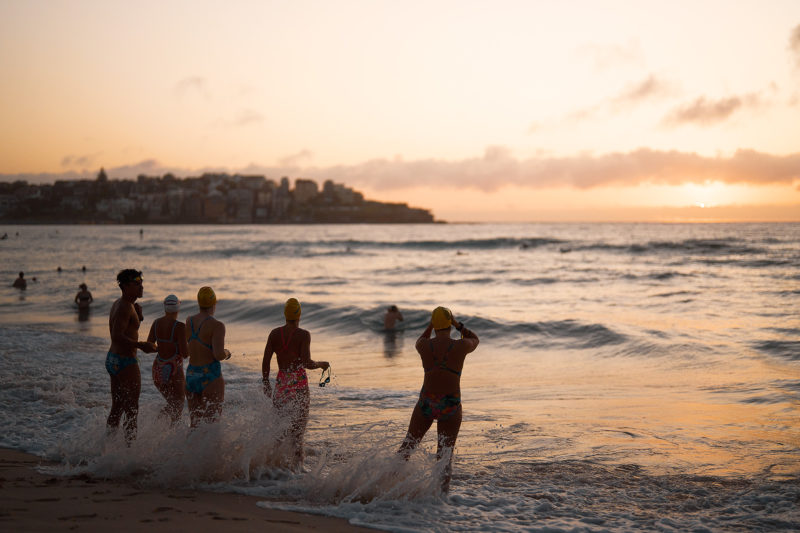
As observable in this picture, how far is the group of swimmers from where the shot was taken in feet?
19.9

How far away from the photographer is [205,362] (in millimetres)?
6512

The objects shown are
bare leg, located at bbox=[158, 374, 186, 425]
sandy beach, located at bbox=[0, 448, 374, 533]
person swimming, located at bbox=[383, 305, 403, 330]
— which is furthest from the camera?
person swimming, located at bbox=[383, 305, 403, 330]

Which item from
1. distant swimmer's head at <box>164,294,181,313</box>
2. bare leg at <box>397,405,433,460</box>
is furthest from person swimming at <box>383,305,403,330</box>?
bare leg at <box>397,405,433,460</box>

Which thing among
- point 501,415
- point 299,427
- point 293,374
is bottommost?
point 501,415

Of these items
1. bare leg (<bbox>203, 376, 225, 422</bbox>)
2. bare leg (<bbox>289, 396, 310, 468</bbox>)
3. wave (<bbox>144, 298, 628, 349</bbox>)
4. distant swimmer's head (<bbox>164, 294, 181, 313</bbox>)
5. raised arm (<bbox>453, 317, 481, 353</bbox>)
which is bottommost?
wave (<bbox>144, 298, 628, 349</bbox>)

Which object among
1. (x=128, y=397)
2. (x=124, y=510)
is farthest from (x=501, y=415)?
(x=124, y=510)

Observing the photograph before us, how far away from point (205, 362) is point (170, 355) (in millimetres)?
568

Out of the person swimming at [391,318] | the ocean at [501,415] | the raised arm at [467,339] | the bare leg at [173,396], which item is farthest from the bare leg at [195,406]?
the person swimming at [391,318]

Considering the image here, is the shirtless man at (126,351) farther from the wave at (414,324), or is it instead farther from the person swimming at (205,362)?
the wave at (414,324)

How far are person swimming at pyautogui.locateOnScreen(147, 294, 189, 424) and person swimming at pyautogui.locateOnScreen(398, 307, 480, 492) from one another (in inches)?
100

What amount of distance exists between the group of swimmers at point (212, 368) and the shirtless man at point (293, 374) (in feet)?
0.03

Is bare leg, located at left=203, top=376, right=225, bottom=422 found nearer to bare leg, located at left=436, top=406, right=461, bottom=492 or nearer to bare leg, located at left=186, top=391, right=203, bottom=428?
bare leg, located at left=186, top=391, right=203, bottom=428

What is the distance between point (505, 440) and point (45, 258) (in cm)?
5323

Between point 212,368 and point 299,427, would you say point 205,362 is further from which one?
point 299,427
